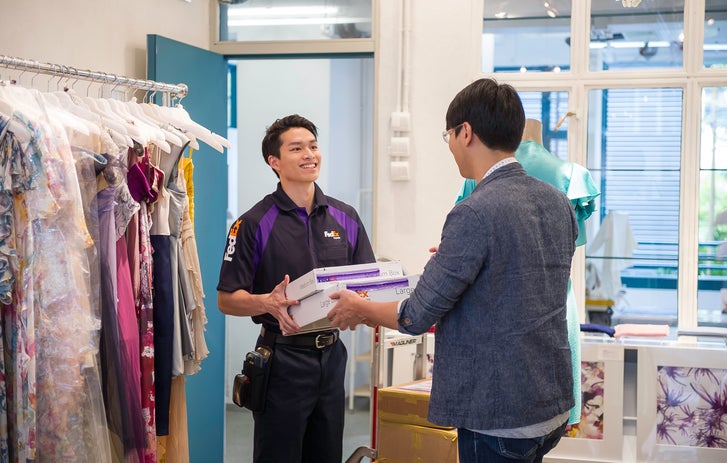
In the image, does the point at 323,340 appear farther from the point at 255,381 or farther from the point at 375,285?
the point at 375,285

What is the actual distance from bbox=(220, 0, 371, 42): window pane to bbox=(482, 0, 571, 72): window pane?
67cm

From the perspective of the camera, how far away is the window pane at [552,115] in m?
4.51

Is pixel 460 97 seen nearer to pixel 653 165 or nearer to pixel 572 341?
pixel 572 341

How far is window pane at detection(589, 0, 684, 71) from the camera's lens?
4.37 m

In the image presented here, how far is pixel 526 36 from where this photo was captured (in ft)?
14.9

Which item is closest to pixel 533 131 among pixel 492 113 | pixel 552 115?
pixel 552 115

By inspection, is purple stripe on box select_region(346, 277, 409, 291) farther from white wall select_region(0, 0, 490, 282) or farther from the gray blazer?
white wall select_region(0, 0, 490, 282)

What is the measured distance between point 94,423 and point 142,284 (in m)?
0.50

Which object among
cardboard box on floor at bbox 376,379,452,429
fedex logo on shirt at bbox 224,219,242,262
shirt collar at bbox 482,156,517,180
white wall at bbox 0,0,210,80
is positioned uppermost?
white wall at bbox 0,0,210,80

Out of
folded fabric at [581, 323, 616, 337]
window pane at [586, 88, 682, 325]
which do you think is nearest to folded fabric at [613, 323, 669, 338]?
folded fabric at [581, 323, 616, 337]

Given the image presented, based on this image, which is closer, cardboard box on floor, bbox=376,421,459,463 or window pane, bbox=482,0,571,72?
cardboard box on floor, bbox=376,421,459,463

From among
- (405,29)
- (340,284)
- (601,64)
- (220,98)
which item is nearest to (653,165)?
(601,64)

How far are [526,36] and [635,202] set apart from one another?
1.04m

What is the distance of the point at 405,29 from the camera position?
453 cm
